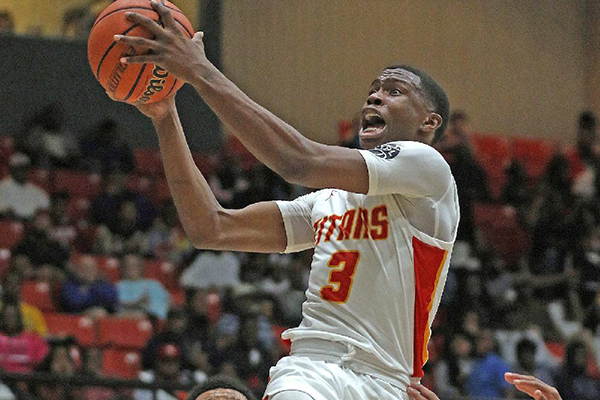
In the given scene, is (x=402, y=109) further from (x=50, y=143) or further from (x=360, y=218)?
(x=50, y=143)

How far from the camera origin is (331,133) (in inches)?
655

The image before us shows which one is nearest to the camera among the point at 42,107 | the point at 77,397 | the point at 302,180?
the point at 302,180

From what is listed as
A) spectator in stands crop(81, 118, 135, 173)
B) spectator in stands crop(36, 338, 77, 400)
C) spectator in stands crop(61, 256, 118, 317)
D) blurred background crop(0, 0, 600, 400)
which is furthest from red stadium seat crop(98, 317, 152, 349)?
spectator in stands crop(81, 118, 135, 173)

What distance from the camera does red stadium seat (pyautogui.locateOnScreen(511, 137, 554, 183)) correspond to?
1686 cm

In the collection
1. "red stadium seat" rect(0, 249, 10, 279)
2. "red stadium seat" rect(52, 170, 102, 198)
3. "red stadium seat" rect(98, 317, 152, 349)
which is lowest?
"red stadium seat" rect(98, 317, 152, 349)

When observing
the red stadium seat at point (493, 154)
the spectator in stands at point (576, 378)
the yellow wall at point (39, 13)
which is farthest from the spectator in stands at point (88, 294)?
the red stadium seat at point (493, 154)

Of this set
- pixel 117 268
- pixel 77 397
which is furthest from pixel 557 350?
pixel 77 397

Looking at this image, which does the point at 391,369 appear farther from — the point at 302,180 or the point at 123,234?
the point at 123,234

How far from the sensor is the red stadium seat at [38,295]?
10528mm

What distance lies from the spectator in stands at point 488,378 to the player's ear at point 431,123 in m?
7.30

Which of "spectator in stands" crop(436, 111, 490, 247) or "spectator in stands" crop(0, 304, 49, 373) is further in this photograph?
"spectator in stands" crop(436, 111, 490, 247)

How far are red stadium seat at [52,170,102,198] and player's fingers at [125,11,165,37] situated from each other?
9443 mm

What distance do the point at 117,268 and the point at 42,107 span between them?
3.99 m

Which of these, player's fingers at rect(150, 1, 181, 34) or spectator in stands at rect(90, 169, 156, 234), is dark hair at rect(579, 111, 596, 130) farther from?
player's fingers at rect(150, 1, 181, 34)
